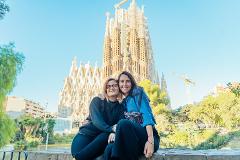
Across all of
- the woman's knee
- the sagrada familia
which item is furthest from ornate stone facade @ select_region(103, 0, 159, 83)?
the woman's knee

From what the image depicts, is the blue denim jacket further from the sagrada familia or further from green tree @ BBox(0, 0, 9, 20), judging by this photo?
the sagrada familia

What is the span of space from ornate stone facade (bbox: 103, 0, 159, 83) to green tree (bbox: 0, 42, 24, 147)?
97.4 feet

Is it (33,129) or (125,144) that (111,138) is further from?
(33,129)

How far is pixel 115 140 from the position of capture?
216 cm

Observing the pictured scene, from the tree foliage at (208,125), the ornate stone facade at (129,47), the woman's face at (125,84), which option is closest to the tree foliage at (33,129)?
the ornate stone facade at (129,47)

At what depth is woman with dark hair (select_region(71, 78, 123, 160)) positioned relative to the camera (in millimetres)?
2367

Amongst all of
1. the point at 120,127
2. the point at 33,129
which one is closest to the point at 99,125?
the point at 120,127

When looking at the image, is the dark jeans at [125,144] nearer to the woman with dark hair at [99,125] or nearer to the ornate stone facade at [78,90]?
the woman with dark hair at [99,125]

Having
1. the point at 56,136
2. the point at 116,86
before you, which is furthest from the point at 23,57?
the point at 56,136

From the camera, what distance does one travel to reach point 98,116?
8.11ft

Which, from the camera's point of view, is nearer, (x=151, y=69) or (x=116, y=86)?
(x=116, y=86)

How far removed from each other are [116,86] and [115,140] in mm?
619

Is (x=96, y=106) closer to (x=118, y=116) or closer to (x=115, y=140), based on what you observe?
(x=118, y=116)

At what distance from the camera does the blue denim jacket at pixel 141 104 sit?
234 cm
